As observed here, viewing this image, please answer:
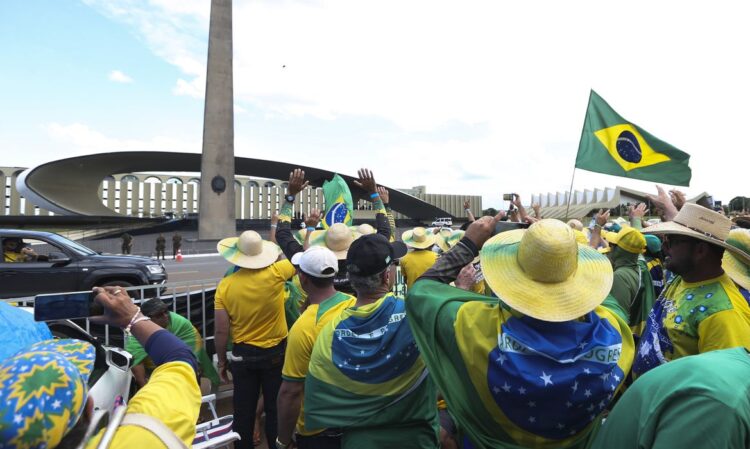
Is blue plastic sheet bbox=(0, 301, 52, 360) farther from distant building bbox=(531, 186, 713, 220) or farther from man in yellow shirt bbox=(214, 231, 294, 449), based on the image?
distant building bbox=(531, 186, 713, 220)

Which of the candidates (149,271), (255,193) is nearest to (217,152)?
(149,271)

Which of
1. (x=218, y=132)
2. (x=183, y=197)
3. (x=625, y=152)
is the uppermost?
(x=218, y=132)

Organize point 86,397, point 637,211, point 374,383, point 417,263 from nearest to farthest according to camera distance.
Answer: point 86,397 < point 374,383 < point 637,211 < point 417,263

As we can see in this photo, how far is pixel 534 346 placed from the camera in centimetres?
140

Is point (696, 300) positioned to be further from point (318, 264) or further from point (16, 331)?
point (16, 331)

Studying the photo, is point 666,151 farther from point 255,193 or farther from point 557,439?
point 255,193

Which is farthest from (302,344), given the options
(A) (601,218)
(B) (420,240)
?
(B) (420,240)

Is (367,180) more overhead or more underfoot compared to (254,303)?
more overhead

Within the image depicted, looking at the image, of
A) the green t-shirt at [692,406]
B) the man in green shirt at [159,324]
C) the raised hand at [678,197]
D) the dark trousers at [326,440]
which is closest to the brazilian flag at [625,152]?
the raised hand at [678,197]

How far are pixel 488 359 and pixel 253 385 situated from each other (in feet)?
9.46

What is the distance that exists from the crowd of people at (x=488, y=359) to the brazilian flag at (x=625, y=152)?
3578 millimetres

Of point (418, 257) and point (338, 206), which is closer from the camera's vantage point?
point (418, 257)

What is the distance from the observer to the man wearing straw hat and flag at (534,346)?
1396 millimetres

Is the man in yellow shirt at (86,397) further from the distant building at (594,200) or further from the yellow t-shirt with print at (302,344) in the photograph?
the distant building at (594,200)
